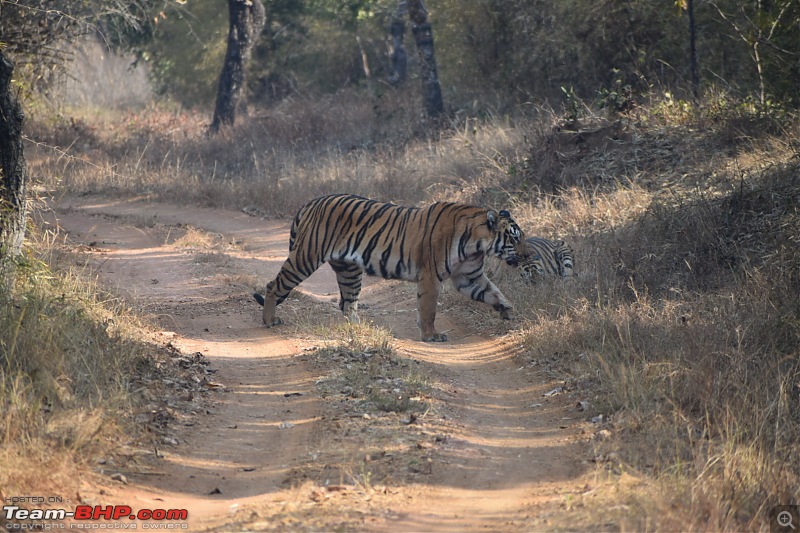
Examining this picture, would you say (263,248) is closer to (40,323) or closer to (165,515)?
(40,323)

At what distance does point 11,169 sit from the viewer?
7.76 metres

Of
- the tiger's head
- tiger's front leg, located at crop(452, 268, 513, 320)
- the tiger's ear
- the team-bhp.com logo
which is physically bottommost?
the team-bhp.com logo

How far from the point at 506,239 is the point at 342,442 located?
3.85 metres

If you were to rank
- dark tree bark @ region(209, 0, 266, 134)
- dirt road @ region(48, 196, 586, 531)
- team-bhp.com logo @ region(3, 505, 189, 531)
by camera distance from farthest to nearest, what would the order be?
dark tree bark @ region(209, 0, 266, 134), dirt road @ region(48, 196, 586, 531), team-bhp.com logo @ region(3, 505, 189, 531)

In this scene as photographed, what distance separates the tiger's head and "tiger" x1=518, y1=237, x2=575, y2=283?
0.69m

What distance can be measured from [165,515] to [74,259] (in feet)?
23.8

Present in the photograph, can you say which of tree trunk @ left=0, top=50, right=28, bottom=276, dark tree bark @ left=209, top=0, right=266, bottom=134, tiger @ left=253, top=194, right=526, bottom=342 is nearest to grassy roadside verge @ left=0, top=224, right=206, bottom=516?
tree trunk @ left=0, top=50, right=28, bottom=276

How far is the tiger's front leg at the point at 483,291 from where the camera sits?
31.0ft

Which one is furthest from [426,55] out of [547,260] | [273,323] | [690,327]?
[690,327]

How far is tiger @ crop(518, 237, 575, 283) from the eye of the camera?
10.3m

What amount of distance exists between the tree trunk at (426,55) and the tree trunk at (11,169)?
42.8ft

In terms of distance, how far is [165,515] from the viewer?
15.9 feet

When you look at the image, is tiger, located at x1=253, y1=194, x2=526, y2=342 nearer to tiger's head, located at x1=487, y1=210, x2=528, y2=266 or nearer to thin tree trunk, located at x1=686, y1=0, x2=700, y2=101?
tiger's head, located at x1=487, y1=210, x2=528, y2=266

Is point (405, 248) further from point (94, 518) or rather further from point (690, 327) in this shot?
point (94, 518)
